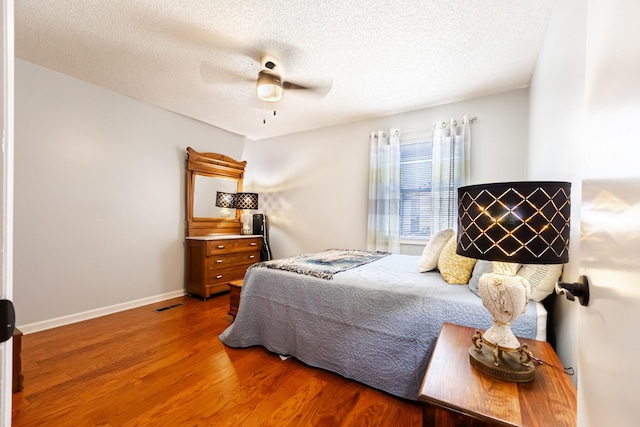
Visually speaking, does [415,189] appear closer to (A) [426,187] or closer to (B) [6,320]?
(A) [426,187]

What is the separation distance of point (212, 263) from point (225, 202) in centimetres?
107

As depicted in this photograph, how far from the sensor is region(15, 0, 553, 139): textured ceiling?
1.82m

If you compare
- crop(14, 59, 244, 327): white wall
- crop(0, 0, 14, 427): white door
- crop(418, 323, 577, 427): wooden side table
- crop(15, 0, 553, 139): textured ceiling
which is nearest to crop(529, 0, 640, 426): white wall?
crop(418, 323, 577, 427): wooden side table

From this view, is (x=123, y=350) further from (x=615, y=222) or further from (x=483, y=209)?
(x=615, y=222)

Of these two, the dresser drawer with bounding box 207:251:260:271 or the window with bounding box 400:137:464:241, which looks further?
the dresser drawer with bounding box 207:251:260:271

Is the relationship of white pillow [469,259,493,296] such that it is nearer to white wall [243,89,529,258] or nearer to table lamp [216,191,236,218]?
white wall [243,89,529,258]

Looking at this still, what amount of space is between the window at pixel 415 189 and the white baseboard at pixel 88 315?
10.8 ft

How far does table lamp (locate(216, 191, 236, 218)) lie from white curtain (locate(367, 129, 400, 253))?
223 cm

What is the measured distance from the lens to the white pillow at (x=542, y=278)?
1381 millimetres

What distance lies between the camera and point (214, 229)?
13.6 ft

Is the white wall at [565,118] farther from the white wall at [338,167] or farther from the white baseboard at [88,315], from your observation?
the white baseboard at [88,315]

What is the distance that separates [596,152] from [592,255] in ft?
0.71

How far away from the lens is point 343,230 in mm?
3951

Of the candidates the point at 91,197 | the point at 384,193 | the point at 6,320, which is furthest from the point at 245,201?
the point at 6,320
